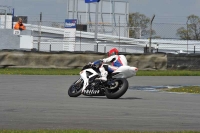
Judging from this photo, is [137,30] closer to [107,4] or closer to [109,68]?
[107,4]

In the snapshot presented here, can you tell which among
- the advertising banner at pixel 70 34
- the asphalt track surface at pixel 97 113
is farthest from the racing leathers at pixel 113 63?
the advertising banner at pixel 70 34

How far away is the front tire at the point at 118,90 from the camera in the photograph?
13.8 m

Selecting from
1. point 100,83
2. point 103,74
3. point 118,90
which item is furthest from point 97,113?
point 100,83

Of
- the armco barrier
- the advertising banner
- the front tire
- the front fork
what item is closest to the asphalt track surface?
the front tire

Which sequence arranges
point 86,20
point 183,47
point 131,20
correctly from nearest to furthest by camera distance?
point 183,47
point 86,20
point 131,20

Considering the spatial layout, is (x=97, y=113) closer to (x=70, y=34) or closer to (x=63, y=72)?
(x=63, y=72)

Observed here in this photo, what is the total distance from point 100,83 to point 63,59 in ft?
47.0

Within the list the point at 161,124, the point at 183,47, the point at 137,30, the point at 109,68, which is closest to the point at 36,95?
the point at 109,68

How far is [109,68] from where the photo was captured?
Result: 1436 centimetres

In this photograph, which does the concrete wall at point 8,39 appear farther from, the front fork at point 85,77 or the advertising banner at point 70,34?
the front fork at point 85,77

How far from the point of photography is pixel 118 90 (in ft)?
46.2

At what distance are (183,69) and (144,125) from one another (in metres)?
21.0

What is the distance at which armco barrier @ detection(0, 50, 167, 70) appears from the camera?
27.9 metres

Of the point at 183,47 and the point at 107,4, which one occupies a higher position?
the point at 107,4
